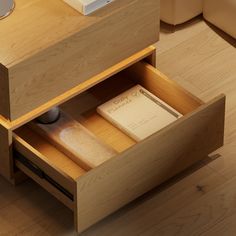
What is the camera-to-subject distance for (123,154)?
7.20ft

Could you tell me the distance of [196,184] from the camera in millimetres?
2410

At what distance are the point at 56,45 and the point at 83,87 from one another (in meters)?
0.20

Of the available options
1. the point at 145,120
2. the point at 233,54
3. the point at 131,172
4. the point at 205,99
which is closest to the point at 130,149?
the point at 131,172

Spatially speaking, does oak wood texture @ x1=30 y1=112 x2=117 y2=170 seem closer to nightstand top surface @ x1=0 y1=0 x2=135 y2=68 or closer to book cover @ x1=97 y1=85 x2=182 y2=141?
book cover @ x1=97 y1=85 x2=182 y2=141

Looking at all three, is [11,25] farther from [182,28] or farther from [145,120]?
[182,28]

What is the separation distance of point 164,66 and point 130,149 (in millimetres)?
601

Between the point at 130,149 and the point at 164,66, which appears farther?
the point at 164,66

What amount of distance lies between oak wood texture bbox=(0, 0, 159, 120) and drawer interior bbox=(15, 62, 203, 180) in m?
0.16

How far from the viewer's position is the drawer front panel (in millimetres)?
2188

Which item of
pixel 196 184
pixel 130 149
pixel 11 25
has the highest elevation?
pixel 11 25

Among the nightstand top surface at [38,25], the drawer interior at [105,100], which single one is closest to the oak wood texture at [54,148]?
the drawer interior at [105,100]

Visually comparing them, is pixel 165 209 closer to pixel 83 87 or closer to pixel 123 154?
pixel 123 154

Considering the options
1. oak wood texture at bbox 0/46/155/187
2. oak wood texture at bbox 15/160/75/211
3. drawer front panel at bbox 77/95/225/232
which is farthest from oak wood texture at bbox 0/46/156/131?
drawer front panel at bbox 77/95/225/232

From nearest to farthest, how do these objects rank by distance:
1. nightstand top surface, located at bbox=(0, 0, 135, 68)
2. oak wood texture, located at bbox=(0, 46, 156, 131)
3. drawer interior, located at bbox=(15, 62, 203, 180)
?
nightstand top surface, located at bbox=(0, 0, 135, 68) → oak wood texture, located at bbox=(0, 46, 156, 131) → drawer interior, located at bbox=(15, 62, 203, 180)
